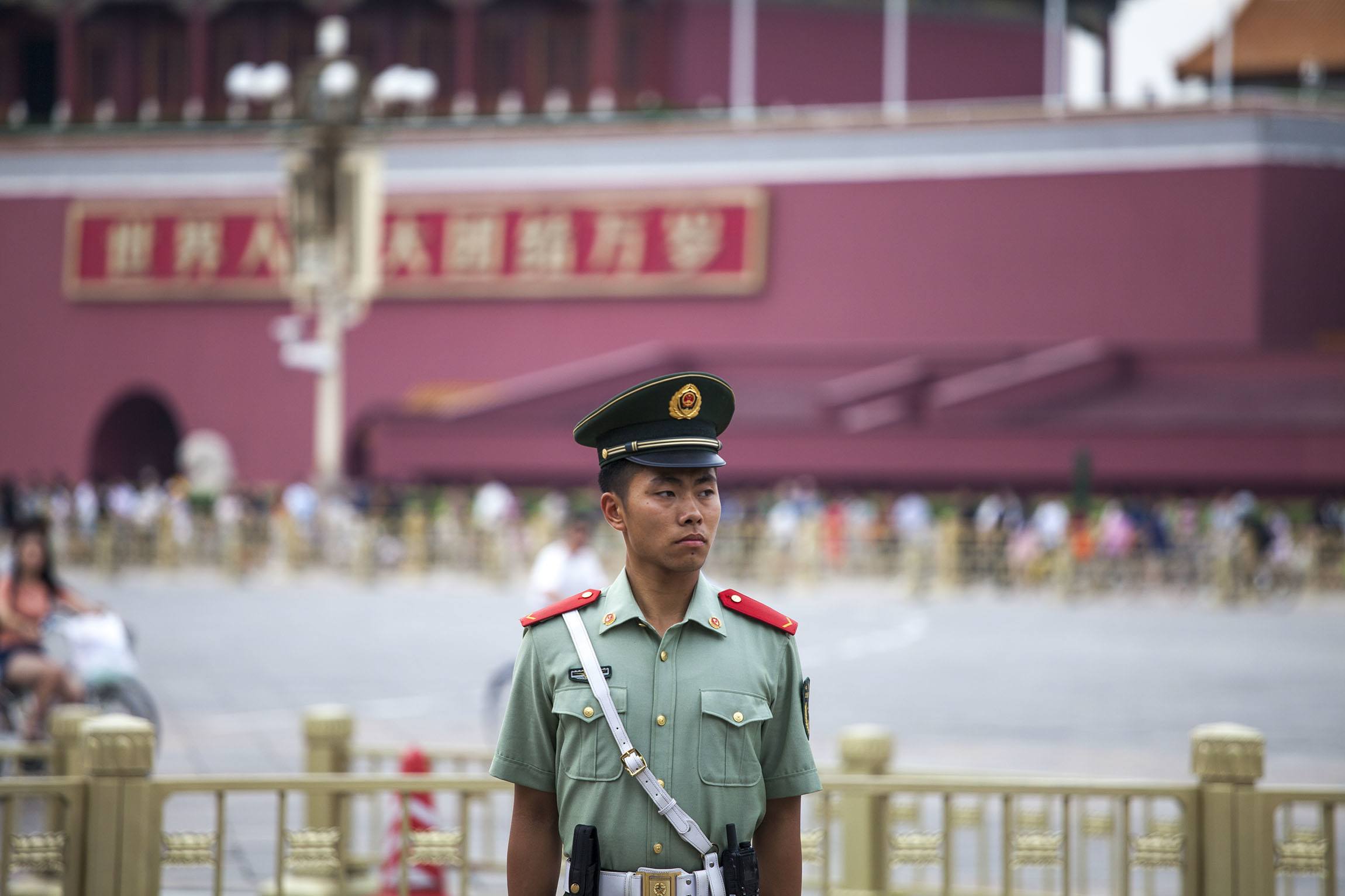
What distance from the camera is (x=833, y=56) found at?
1152 inches

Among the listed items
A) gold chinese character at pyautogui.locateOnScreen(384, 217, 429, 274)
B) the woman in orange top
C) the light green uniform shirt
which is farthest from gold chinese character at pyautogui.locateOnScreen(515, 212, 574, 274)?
the light green uniform shirt

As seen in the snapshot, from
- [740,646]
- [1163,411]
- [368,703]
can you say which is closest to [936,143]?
[1163,411]

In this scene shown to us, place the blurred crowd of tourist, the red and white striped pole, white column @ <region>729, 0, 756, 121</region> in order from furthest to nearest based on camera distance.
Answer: white column @ <region>729, 0, 756, 121</region> < the blurred crowd of tourist < the red and white striped pole

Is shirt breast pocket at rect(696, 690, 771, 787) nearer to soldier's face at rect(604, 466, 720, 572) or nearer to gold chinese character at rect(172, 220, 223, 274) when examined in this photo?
soldier's face at rect(604, 466, 720, 572)

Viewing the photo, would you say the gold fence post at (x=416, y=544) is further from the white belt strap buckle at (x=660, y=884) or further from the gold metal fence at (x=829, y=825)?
the white belt strap buckle at (x=660, y=884)

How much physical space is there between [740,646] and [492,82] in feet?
92.4

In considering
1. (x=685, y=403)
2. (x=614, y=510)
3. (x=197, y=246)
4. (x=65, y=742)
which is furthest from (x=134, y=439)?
(x=685, y=403)

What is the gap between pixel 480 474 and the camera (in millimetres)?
26812

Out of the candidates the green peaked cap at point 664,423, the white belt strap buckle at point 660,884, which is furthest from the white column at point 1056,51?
the white belt strap buckle at point 660,884

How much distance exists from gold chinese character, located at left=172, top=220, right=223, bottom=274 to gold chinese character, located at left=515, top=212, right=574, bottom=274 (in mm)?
5593

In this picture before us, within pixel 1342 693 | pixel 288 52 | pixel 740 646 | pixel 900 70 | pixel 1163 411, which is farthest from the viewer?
pixel 288 52

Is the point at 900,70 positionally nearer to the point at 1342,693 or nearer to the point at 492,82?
the point at 492,82

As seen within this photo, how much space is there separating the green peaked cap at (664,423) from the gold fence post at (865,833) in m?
2.21

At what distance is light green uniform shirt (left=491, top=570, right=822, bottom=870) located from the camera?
2.67 meters
